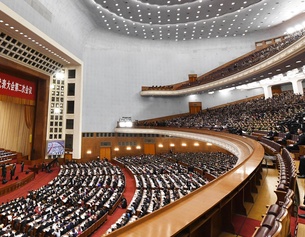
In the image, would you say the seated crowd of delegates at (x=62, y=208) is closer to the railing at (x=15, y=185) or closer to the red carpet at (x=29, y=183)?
the red carpet at (x=29, y=183)

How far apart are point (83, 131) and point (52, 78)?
19.7 ft

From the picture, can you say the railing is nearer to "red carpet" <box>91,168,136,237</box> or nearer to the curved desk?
"red carpet" <box>91,168,136,237</box>

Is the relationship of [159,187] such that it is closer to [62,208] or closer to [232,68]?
[62,208]

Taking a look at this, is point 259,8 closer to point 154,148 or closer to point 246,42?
point 246,42

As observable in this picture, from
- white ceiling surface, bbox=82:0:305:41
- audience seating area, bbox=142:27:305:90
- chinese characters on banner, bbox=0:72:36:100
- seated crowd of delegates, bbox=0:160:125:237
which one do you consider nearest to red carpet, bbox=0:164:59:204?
seated crowd of delegates, bbox=0:160:125:237

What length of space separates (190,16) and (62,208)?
61.2 feet

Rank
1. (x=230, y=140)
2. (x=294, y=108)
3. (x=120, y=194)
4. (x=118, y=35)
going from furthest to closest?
1. (x=118, y=35)
2. (x=294, y=108)
3. (x=120, y=194)
4. (x=230, y=140)

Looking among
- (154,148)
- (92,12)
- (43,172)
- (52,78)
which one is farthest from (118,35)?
(43,172)

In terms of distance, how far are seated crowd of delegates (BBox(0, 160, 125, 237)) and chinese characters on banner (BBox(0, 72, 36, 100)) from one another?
25.6 ft

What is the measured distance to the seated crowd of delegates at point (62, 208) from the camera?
675cm

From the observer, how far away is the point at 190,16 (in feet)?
62.7

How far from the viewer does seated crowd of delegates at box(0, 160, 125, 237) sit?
266 inches

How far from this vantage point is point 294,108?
1180cm

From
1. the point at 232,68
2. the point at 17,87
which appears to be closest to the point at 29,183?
the point at 17,87
